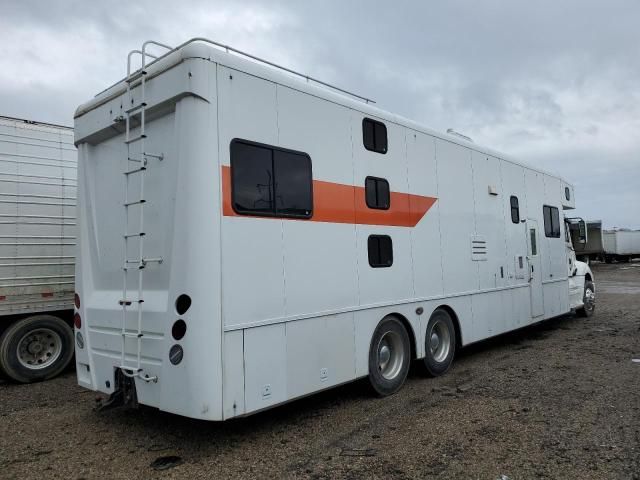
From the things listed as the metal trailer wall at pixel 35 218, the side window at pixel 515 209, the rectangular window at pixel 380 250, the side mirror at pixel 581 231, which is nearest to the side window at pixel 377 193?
the rectangular window at pixel 380 250

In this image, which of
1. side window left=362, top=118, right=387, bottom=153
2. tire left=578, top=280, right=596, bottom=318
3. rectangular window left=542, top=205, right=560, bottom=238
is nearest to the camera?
side window left=362, top=118, right=387, bottom=153

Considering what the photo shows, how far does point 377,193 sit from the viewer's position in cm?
582

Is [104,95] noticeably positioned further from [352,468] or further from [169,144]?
[352,468]

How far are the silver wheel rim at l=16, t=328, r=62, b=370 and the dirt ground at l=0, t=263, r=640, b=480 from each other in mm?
370

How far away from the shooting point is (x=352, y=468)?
396cm

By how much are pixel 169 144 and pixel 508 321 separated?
6.19 meters

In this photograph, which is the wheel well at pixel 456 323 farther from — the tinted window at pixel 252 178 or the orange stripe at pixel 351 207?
the tinted window at pixel 252 178

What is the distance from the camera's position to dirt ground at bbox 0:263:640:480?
13.0 feet

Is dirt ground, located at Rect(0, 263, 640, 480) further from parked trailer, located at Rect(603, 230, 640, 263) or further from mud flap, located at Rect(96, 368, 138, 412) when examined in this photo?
parked trailer, located at Rect(603, 230, 640, 263)

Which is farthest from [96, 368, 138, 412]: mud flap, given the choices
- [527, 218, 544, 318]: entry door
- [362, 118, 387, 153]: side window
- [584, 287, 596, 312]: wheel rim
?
[584, 287, 596, 312]: wheel rim

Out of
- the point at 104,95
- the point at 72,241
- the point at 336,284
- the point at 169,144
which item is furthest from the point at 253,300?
the point at 72,241

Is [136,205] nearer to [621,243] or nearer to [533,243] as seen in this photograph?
[533,243]

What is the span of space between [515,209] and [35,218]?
754cm

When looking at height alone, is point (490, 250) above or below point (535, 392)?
above
